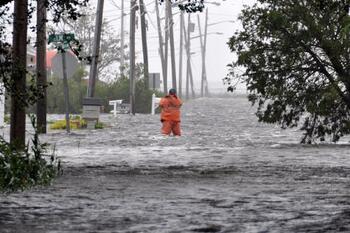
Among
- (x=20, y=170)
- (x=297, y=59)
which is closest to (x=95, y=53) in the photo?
(x=297, y=59)

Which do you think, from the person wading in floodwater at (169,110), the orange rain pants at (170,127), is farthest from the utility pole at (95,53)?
the person wading in floodwater at (169,110)

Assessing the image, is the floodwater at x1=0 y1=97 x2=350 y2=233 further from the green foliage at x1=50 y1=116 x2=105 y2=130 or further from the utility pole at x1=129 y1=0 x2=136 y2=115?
the utility pole at x1=129 y1=0 x2=136 y2=115

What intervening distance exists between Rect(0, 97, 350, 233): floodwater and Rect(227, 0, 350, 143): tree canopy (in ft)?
4.74

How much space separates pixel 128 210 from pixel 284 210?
1.79 meters

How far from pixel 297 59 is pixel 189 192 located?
1272 centimetres

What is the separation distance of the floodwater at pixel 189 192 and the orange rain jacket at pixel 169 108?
4.56 meters

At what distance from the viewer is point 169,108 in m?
29.6

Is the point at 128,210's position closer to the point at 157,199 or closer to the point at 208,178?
the point at 157,199

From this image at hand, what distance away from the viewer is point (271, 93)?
997 inches

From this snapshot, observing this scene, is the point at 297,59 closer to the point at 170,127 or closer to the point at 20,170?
the point at 170,127

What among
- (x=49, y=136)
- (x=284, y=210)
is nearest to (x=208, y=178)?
(x=284, y=210)

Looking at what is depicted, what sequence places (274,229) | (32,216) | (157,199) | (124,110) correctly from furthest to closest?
(124,110), (157,199), (32,216), (274,229)

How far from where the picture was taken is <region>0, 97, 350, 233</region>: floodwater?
32.3ft

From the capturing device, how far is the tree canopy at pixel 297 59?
24797mm
